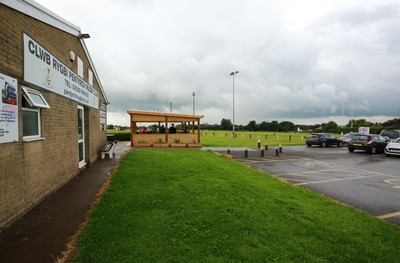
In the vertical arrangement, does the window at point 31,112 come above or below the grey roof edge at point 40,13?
below

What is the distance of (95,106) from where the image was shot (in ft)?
37.3

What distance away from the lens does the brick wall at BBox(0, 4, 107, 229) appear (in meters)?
3.89

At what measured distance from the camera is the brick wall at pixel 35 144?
389 centimetres

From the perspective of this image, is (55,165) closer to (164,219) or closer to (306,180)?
(164,219)

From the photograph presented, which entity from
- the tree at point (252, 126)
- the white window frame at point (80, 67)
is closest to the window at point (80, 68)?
the white window frame at point (80, 67)

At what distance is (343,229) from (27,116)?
6.27m

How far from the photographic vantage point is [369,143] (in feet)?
60.3

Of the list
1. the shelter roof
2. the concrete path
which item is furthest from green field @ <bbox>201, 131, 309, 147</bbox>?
the concrete path

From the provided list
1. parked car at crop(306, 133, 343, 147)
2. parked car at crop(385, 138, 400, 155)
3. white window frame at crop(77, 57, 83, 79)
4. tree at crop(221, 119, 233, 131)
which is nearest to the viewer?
white window frame at crop(77, 57, 83, 79)

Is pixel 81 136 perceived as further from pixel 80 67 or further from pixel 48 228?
pixel 48 228

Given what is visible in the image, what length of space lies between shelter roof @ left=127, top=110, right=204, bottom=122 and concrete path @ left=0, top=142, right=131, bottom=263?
1482 centimetres

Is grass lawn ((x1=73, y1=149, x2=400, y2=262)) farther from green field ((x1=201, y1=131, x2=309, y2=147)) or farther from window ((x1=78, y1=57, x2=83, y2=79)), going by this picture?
green field ((x1=201, y1=131, x2=309, y2=147))

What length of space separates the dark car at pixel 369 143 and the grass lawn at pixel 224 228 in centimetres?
1584

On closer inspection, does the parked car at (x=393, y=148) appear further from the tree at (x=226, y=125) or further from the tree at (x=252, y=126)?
the tree at (x=252, y=126)
